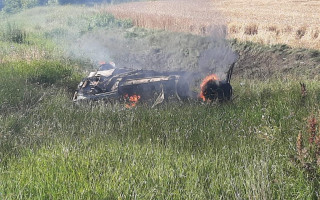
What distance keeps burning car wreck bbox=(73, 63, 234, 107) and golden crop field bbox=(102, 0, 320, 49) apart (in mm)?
7759

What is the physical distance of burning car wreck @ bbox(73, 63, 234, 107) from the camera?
6.77 m

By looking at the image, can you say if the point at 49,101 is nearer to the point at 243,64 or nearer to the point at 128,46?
the point at 243,64

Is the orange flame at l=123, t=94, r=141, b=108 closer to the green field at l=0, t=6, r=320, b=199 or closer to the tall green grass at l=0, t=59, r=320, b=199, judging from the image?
the green field at l=0, t=6, r=320, b=199

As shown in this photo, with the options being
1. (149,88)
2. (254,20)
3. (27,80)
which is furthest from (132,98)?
(254,20)

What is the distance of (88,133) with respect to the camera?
190 inches

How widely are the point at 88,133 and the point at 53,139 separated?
0.49m

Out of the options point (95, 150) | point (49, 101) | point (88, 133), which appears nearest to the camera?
point (95, 150)

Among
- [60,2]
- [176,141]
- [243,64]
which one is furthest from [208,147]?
[60,2]

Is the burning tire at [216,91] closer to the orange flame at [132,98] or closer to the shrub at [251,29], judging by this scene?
the orange flame at [132,98]

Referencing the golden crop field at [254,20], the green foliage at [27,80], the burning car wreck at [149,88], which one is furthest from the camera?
the golden crop field at [254,20]

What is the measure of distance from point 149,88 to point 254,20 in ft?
43.1

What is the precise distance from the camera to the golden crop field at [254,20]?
14.7m

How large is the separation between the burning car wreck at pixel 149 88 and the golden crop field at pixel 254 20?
776 centimetres

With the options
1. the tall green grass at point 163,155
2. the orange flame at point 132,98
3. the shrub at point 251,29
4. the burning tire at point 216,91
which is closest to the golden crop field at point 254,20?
the shrub at point 251,29
